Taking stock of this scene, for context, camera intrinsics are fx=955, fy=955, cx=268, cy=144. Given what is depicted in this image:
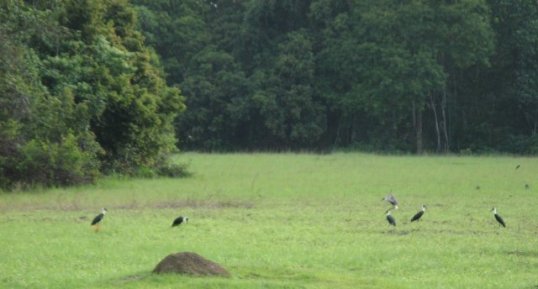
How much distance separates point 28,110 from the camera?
2680 centimetres

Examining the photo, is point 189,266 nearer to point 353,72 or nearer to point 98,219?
point 98,219

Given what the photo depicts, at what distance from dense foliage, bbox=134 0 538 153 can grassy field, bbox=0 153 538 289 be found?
22049 mm

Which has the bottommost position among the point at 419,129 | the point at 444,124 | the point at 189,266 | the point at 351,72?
the point at 419,129

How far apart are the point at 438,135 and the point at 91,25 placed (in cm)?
2974

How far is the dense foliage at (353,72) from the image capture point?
53.1 meters

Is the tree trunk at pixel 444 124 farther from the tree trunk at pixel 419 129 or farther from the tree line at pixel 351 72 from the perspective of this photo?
the tree trunk at pixel 419 129

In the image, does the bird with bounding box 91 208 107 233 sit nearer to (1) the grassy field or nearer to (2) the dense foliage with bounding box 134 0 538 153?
(1) the grassy field

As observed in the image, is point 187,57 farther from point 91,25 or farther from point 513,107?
point 91,25

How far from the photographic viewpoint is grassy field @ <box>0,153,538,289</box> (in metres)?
13.4

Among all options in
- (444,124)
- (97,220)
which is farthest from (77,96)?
(444,124)

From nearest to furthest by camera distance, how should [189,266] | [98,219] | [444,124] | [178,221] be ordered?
[189,266]
[98,219]
[178,221]
[444,124]

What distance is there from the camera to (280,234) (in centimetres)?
1800

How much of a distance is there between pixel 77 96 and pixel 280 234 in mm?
13609

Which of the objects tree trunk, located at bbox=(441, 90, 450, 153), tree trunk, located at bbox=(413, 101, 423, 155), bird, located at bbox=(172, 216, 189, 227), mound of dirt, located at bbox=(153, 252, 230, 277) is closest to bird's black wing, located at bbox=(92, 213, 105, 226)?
bird, located at bbox=(172, 216, 189, 227)
